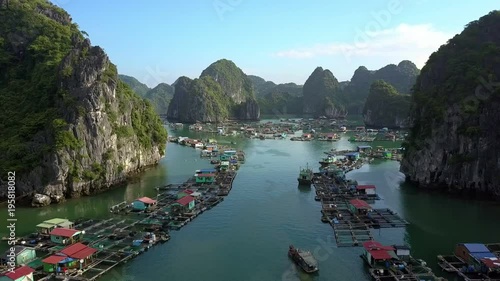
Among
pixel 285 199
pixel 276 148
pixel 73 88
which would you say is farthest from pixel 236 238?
pixel 276 148

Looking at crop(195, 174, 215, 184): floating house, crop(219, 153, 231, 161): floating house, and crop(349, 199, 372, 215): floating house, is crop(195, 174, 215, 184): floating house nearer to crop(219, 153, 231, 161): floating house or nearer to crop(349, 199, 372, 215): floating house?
crop(219, 153, 231, 161): floating house

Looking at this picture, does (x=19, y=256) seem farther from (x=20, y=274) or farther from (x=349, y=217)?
(x=349, y=217)

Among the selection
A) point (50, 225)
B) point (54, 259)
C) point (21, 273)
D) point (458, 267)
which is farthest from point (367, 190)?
point (21, 273)

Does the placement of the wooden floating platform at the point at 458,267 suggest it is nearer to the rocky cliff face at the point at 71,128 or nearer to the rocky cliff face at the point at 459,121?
the rocky cliff face at the point at 459,121

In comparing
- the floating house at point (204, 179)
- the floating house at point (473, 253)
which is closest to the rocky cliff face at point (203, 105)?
the floating house at point (204, 179)

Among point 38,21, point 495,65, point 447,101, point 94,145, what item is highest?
point 38,21

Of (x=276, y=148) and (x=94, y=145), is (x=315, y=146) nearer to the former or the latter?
(x=276, y=148)
